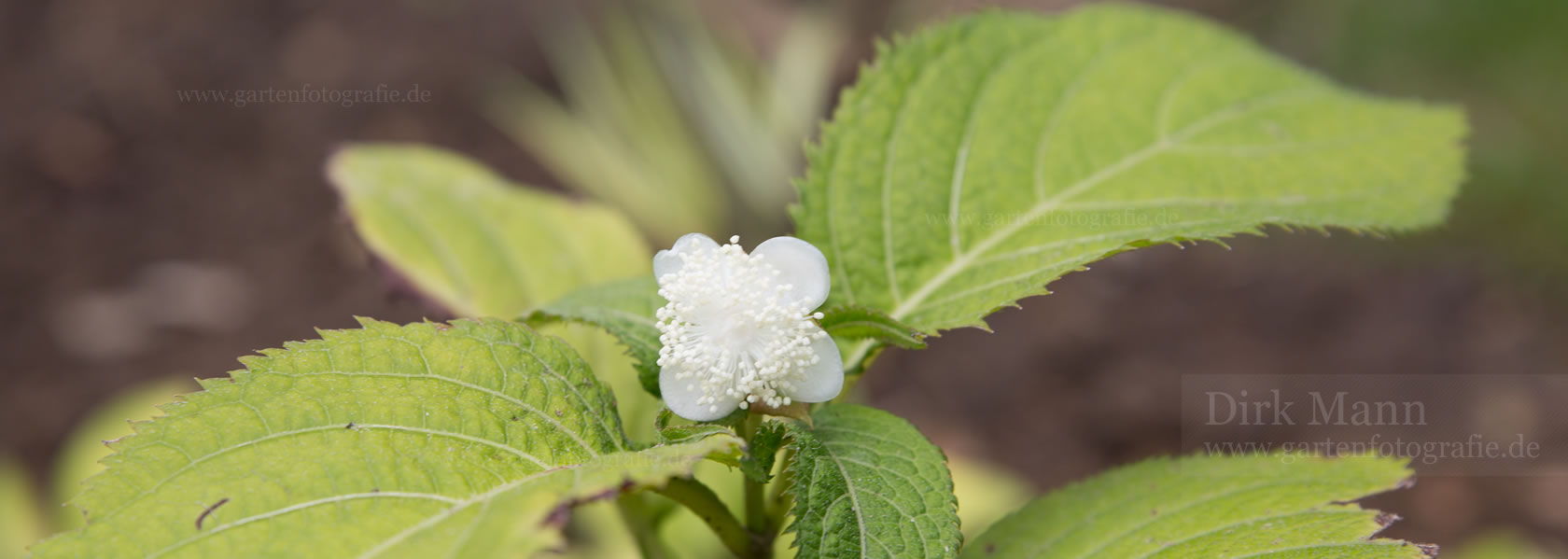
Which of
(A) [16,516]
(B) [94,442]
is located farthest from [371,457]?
(A) [16,516]

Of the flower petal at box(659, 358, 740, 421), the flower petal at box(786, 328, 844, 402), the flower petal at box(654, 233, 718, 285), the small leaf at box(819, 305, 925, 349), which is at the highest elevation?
the flower petal at box(654, 233, 718, 285)

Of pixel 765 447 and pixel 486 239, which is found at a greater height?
pixel 486 239

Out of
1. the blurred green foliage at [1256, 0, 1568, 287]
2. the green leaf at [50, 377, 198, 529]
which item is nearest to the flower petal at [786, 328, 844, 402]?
the green leaf at [50, 377, 198, 529]

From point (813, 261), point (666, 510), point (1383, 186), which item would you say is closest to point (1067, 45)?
point (1383, 186)

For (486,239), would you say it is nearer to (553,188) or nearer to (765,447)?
(765,447)

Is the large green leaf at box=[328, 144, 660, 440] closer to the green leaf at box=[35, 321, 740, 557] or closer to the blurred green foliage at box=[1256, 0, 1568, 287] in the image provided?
the green leaf at box=[35, 321, 740, 557]

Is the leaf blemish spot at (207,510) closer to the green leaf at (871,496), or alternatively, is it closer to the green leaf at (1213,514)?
the green leaf at (871,496)

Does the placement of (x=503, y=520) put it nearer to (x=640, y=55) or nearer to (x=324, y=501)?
(x=324, y=501)
